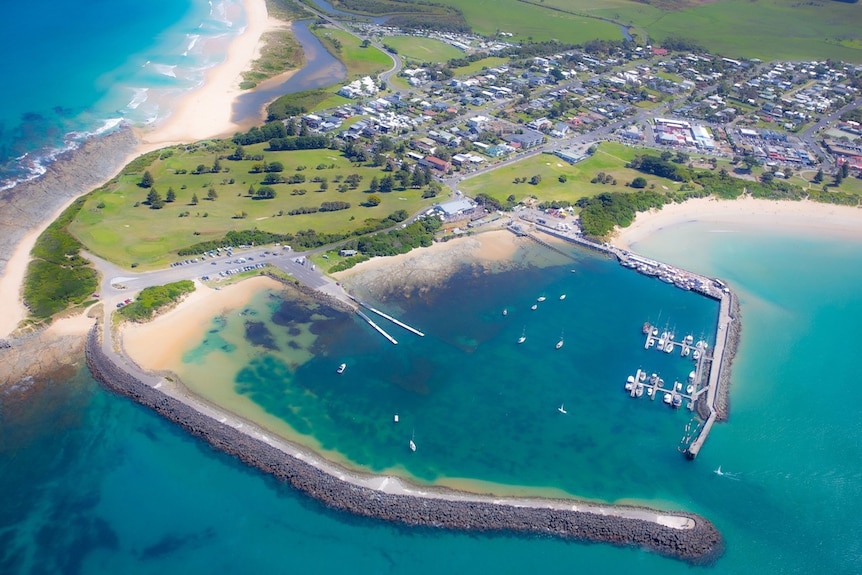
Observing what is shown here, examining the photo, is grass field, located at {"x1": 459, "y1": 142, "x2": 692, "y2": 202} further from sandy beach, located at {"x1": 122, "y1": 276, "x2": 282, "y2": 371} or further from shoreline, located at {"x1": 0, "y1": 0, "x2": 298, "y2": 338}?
shoreline, located at {"x1": 0, "y1": 0, "x2": 298, "y2": 338}

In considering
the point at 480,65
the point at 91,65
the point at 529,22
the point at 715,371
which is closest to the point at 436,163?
the point at 715,371

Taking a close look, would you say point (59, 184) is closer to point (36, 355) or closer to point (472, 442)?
point (36, 355)

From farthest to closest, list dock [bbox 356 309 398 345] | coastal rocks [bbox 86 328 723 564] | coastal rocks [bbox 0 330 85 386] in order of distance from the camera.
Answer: dock [bbox 356 309 398 345] < coastal rocks [bbox 0 330 85 386] < coastal rocks [bbox 86 328 723 564]

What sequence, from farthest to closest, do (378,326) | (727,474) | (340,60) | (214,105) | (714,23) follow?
(714,23), (340,60), (214,105), (378,326), (727,474)

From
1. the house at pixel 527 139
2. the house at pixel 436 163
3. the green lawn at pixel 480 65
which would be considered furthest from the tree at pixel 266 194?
the green lawn at pixel 480 65

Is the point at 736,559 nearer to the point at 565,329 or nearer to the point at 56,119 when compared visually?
the point at 565,329

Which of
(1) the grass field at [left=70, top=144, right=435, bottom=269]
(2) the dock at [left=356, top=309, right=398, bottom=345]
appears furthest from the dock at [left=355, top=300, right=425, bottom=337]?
(1) the grass field at [left=70, top=144, right=435, bottom=269]

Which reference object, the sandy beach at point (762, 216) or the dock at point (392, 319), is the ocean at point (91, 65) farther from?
the sandy beach at point (762, 216)
